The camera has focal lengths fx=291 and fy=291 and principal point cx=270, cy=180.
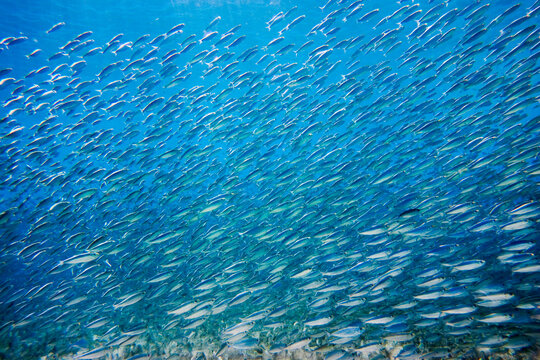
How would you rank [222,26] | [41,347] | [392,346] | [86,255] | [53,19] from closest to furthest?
[392,346], [86,255], [41,347], [53,19], [222,26]

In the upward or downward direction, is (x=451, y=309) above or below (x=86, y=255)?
below

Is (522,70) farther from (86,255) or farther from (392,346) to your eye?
(86,255)

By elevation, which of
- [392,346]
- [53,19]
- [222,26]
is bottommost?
[392,346]

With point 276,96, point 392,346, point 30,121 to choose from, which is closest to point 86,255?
point 392,346

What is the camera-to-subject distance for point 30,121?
38.2m

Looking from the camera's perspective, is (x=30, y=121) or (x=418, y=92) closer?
(x=418, y=92)

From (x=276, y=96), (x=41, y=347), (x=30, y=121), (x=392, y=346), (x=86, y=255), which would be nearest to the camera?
(x=392, y=346)

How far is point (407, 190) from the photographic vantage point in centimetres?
898

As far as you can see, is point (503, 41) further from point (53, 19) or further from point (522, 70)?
point (53, 19)

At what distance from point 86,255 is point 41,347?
12.2 ft

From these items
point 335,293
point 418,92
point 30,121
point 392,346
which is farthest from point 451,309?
point 30,121

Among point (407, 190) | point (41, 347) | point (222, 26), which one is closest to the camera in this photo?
point (41, 347)

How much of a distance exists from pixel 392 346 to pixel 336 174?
155 inches

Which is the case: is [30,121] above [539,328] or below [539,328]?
above
